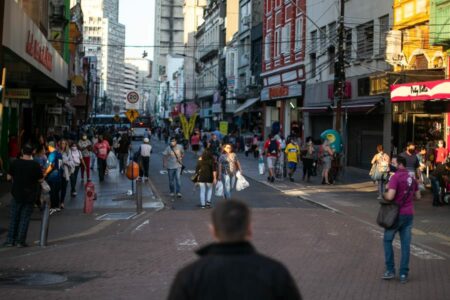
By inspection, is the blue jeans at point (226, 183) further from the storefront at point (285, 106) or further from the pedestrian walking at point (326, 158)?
the storefront at point (285, 106)

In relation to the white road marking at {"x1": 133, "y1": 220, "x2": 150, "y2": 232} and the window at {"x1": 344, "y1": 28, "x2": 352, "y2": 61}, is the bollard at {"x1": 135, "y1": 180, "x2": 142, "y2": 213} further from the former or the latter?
the window at {"x1": 344, "y1": 28, "x2": 352, "y2": 61}

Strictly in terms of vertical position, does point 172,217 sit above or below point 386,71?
below

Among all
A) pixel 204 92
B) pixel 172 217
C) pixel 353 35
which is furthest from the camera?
pixel 204 92

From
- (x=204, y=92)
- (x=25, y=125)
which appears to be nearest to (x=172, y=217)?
(x=25, y=125)

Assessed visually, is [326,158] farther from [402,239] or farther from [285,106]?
[285,106]

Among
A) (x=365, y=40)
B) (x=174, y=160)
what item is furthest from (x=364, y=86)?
(x=174, y=160)

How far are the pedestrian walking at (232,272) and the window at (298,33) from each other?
1565 inches

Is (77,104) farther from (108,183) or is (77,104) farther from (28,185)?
(28,185)

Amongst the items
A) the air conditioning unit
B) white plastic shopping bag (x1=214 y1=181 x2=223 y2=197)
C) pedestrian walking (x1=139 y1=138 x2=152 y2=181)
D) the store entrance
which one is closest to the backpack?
pedestrian walking (x1=139 y1=138 x2=152 y2=181)

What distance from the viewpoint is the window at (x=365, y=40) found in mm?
31109

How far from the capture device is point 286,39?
4578cm

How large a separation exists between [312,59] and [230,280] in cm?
3779

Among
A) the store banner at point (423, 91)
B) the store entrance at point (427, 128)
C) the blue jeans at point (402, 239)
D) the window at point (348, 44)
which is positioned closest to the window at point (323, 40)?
the window at point (348, 44)

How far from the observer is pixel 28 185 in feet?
36.4
